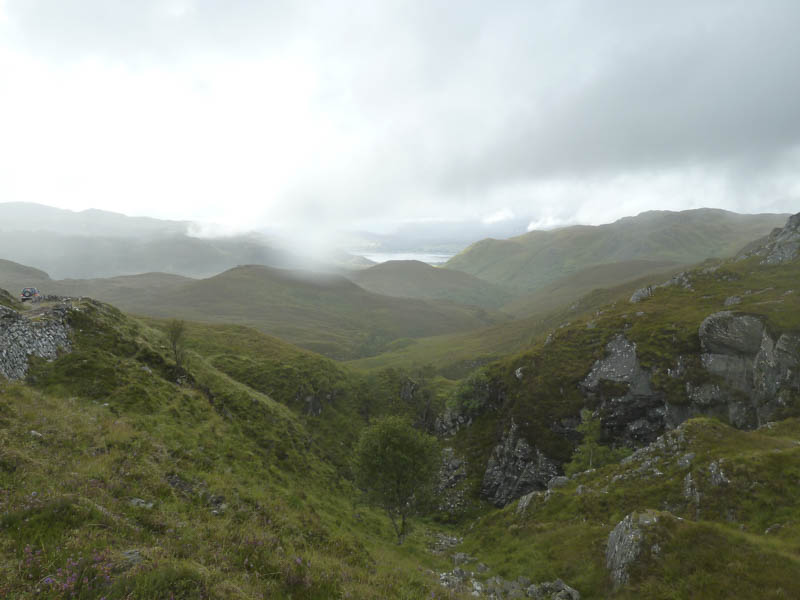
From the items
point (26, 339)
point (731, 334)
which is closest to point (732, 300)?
point (731, 334)

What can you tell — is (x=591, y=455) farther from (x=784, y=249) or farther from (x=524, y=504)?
(x=784, y=249)

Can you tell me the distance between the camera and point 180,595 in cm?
756

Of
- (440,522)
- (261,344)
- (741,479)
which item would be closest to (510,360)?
(440,522)

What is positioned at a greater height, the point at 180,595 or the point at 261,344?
the point at 180,595

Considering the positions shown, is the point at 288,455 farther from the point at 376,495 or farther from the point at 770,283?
the point at 770,283

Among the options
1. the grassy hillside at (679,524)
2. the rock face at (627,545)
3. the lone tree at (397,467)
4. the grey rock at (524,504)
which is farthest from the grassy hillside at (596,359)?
the rock face at (627,545)

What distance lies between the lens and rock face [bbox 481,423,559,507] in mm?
50094

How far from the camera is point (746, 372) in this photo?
48281 mm

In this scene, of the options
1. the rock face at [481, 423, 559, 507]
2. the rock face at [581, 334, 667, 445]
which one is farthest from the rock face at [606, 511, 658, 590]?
the rock face at [581, 334, 667, 445]

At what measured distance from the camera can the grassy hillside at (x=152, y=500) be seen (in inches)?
312

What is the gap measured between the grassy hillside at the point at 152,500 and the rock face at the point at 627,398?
34.9 m

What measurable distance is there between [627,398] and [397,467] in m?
38.9

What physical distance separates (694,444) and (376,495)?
29369mm

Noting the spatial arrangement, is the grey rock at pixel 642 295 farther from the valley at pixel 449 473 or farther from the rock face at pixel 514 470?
the rock face at pixel 514 470
